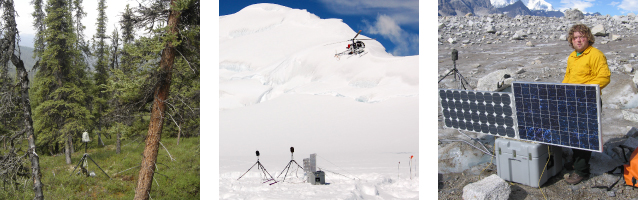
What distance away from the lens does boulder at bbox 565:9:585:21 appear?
26.6ft

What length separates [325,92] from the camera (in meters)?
5.27

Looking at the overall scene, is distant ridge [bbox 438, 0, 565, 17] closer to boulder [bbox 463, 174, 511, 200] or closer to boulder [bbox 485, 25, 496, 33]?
boulder [bbox 485, 25, 496, 33]

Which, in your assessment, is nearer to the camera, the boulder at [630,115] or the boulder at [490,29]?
the boulder at [630,115]

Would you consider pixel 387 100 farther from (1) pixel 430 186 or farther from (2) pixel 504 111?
(2) pixel 504 111

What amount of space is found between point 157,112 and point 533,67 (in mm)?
6886

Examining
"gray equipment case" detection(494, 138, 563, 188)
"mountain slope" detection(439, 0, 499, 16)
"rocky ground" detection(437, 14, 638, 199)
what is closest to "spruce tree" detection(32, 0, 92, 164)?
"rocky ground" detection(437, 14, 638, 199)

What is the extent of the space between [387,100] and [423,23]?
4.56ft

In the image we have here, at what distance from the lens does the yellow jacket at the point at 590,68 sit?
3016 mm

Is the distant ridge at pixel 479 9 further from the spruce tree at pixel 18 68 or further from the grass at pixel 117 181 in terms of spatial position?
the spruce tree at pixel 18 68

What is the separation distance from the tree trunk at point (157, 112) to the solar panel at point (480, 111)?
3911 mm

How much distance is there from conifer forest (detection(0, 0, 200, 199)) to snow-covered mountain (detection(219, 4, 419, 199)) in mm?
785

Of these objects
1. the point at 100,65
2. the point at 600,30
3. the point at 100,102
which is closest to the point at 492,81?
the point at 600,30

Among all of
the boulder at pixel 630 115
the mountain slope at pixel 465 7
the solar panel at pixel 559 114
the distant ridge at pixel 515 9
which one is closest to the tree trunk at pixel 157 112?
the solar panel at pixel 559 114

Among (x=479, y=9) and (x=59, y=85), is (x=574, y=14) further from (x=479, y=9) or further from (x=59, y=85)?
(x=59, y=85)
